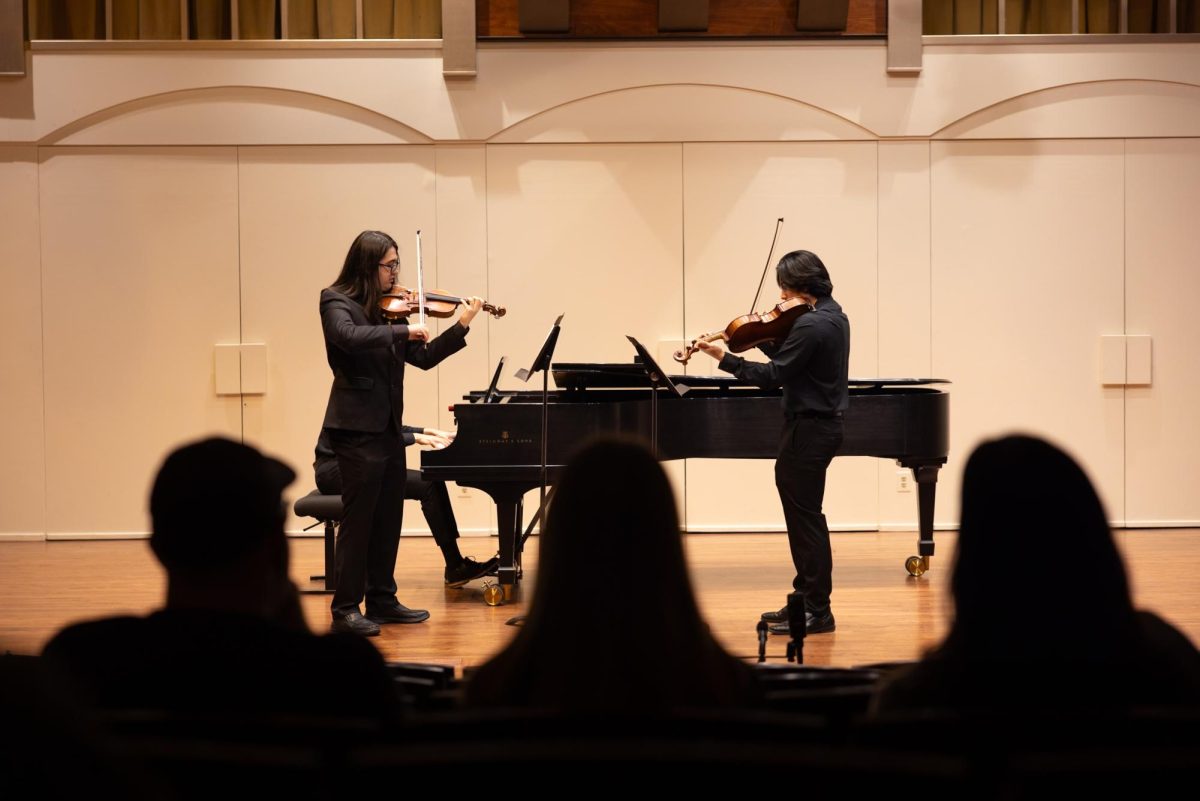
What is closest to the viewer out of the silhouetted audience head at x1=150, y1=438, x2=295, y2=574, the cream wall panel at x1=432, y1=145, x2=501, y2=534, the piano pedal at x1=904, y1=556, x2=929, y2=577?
the silhouetted audience head at x1=150, y1=438, x2=295, y2=574

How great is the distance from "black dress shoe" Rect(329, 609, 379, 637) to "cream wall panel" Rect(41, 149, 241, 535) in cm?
342

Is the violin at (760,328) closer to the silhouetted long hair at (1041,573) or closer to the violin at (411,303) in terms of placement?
the violin at (411,303)

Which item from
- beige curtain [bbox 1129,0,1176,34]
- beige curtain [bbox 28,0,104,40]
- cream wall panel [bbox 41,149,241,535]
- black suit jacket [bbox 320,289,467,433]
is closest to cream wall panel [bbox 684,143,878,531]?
beige curtain [bbox 1129,0,1176,34]

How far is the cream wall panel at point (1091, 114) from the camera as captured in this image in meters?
8.32

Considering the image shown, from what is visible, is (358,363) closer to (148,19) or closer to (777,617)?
(777,617)

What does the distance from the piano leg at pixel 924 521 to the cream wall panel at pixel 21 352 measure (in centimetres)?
572

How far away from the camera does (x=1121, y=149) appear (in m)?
8.38

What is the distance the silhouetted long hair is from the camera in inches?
70.3

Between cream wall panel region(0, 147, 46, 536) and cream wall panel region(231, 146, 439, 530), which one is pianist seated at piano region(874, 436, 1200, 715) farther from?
cream wall panel region(0, 147, 46, 536)

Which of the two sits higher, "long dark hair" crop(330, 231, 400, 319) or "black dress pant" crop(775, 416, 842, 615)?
"long dark hair" crop(330, 231, 400, 319)

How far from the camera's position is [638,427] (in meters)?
5.94

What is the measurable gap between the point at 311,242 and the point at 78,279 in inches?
62.0

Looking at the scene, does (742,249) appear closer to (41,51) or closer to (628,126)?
(628,126)

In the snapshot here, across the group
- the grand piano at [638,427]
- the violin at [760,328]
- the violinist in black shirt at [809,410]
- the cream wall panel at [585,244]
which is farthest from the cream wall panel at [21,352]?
the violinist in black shirt at [809,410]
